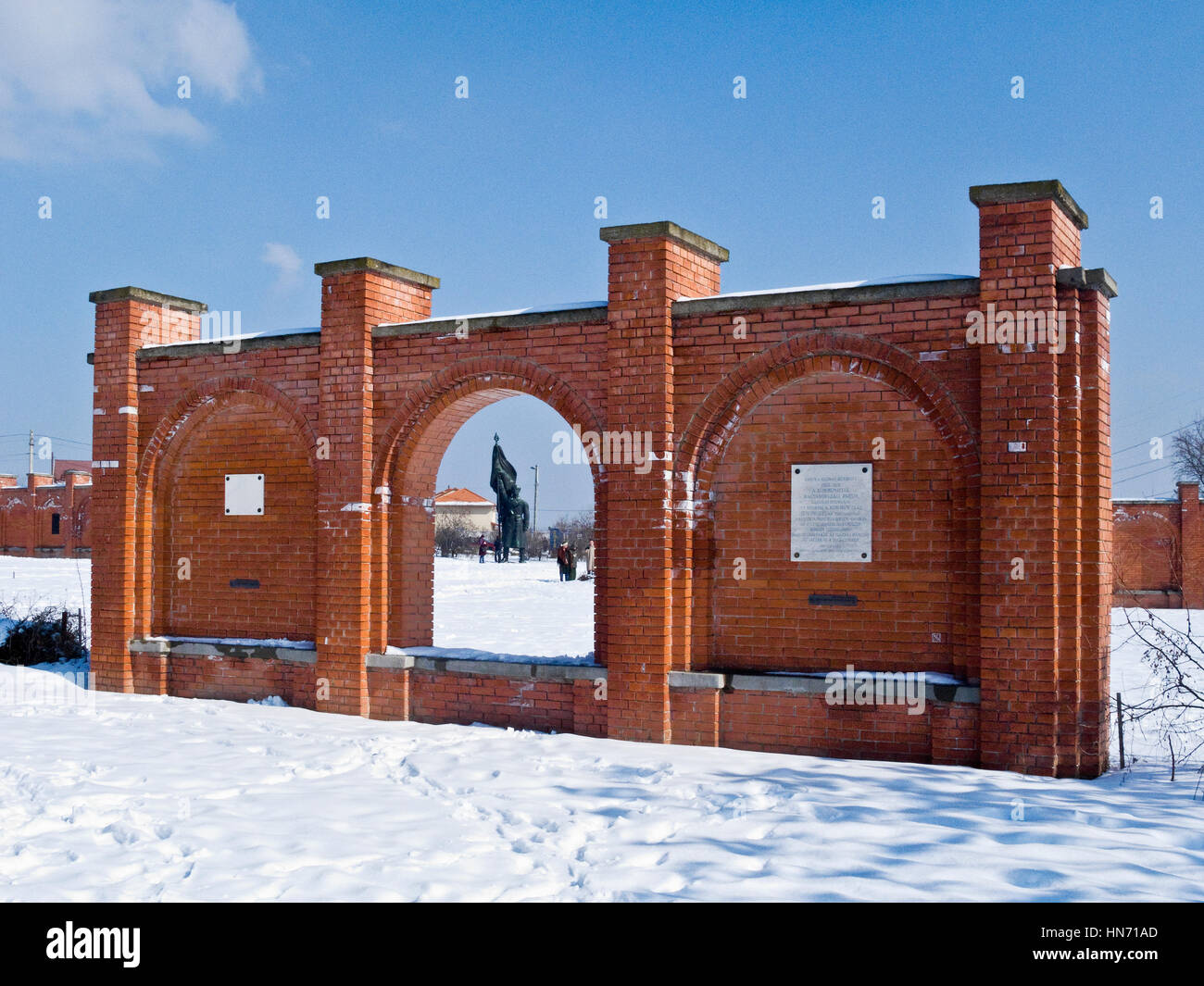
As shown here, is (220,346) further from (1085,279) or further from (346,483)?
(1085,279)

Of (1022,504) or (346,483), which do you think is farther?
(346,483)

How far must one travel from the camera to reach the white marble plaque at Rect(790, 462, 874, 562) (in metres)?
7.70

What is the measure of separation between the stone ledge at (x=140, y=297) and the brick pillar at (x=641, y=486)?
5362 millimetres

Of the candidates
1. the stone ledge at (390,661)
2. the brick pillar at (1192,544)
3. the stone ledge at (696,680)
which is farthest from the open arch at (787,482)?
the brick pillar at (1192,544)

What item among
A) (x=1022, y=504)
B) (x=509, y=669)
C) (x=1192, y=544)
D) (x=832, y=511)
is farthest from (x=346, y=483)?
(x=1192, y=544)

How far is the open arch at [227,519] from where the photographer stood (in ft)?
32.7

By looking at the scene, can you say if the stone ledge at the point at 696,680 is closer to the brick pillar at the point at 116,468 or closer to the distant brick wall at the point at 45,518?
the brick pillar at the point at 116,468

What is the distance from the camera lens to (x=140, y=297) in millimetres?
10797

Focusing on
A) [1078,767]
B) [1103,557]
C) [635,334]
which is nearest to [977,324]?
[1103,557]

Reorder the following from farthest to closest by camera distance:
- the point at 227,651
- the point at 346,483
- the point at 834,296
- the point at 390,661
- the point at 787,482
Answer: the point at 227,651 → the point at 346,483 → the point at 390,661 → the point at 787,482 → the point at 834,296

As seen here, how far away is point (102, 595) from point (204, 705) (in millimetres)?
1980

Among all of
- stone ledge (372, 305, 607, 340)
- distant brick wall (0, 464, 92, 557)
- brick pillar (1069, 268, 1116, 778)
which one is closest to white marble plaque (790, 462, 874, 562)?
brick pillar (1069, 268, 1116, 778)

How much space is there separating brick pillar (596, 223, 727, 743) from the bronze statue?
28617 millimetres

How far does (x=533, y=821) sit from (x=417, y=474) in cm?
440
